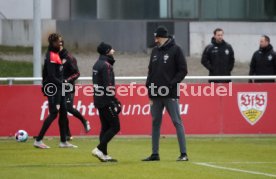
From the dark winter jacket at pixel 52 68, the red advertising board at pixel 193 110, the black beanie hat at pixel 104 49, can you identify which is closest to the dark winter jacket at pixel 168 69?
the black beanie hat at pixel 104 49

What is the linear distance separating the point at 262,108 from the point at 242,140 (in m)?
1.11

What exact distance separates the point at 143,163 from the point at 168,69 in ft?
5.00

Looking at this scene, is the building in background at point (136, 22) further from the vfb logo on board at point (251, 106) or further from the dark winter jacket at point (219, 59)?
the vfb logo on board at point (251, 106)

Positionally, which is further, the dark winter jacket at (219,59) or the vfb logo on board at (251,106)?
the dark winter jacket at (219,59)

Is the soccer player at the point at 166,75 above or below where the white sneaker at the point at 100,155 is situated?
above

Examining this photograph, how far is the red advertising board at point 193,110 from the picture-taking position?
23.1 metres

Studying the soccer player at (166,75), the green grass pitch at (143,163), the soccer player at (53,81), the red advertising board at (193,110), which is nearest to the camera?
the green grass pitch at (143,163)

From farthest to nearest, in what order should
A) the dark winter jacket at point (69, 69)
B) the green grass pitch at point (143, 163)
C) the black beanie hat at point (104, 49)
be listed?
the dark winter jacket at point (69, 69) < the black beanie hat at point (104, 49) < the green grass pitch at point (143, 163)

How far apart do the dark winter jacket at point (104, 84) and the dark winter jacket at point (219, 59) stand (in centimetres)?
780

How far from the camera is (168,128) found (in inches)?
922

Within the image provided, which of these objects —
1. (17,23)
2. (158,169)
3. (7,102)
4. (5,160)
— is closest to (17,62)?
(17,23)

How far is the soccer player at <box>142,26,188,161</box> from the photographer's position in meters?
17.2

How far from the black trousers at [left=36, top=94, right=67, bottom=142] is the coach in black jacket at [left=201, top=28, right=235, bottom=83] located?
5296 millimetres

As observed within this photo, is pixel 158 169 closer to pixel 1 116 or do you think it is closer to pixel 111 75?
pixel 111 75
